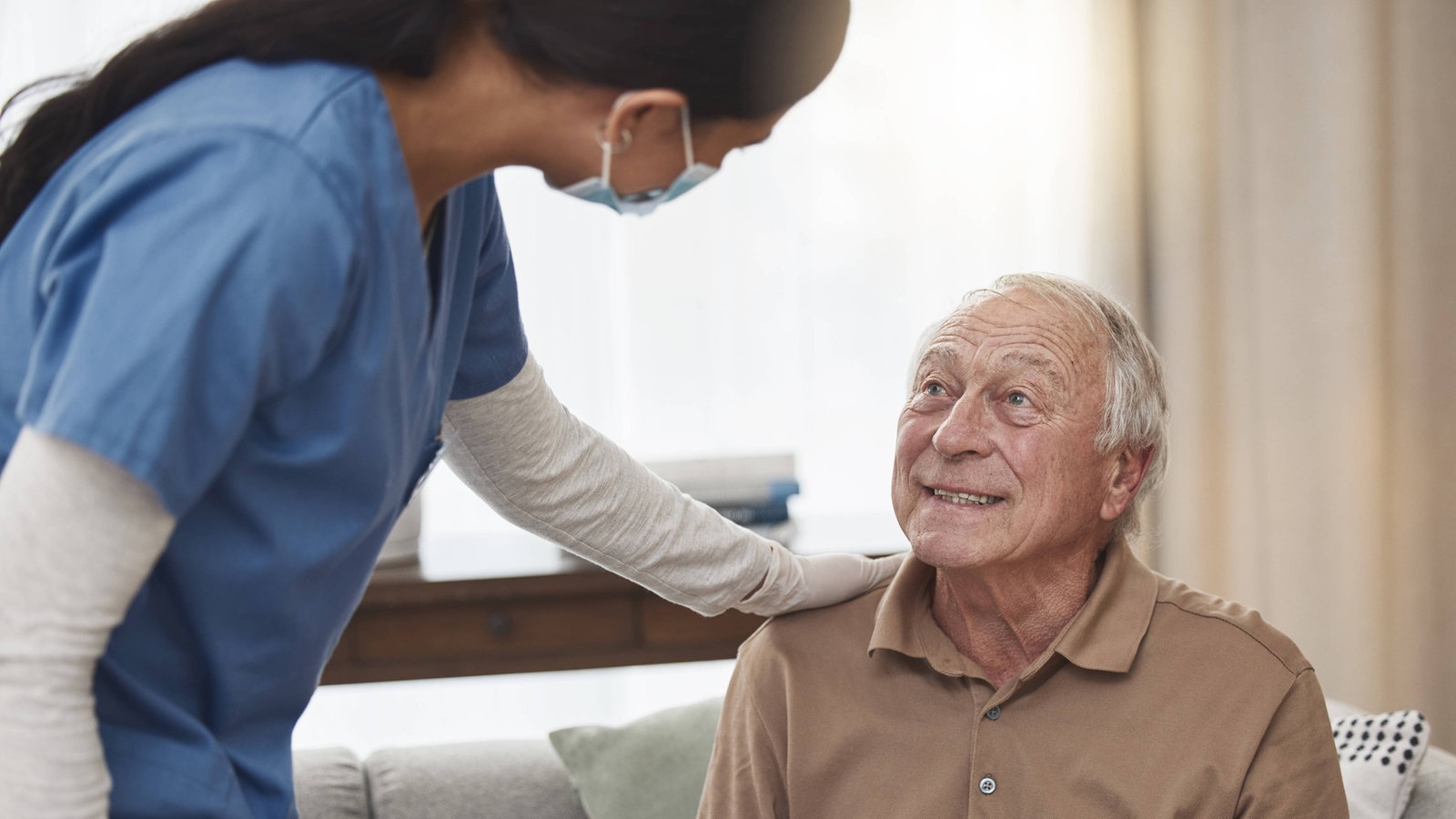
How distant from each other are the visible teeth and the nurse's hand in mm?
167

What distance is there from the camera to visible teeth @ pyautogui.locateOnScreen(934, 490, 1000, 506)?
1.54 metres

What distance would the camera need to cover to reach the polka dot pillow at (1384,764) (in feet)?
5.87

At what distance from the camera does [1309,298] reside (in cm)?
307

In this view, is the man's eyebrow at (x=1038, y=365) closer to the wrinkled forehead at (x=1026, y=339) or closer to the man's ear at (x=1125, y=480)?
the wrinkled forehead at (x=1026, y=339)

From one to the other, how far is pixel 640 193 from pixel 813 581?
77 centimetres

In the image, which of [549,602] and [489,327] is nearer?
[489,327]

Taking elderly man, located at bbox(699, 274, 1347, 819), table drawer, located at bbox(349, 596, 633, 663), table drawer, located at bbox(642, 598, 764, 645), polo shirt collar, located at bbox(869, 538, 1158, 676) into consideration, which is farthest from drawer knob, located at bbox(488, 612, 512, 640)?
polo shirt collar, located at bbox(869, 538, 1158, 676)

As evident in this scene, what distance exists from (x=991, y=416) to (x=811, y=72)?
0.75 metres

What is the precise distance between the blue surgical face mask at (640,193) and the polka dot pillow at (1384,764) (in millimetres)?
1382

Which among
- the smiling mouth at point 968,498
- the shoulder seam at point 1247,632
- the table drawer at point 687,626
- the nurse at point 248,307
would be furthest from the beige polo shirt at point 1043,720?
the table drawer at point 687,626

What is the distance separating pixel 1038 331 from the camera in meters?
1.57

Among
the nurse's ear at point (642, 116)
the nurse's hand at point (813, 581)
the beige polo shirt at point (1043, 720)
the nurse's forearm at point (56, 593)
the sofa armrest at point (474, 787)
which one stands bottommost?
the sofa armrest at point (474, 787)

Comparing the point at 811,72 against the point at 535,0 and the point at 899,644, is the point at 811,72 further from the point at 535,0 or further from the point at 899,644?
the point at 899,644

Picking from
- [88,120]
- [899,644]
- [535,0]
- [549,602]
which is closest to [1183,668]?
[899,644]
